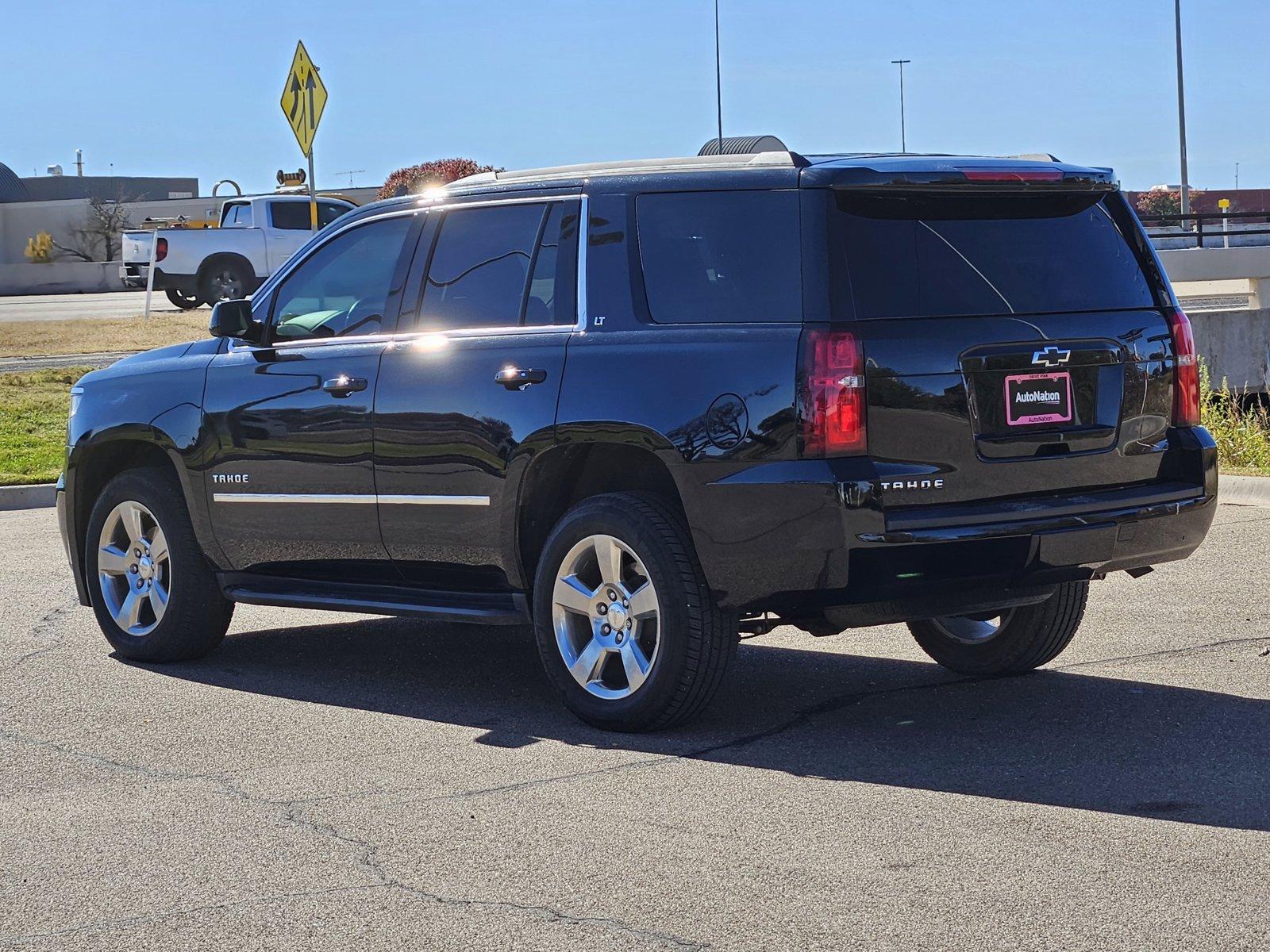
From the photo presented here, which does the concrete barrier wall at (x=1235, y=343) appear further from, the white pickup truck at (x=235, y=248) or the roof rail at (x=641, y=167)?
the roof rail at (x=641, y=167)

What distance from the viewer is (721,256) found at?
628cm

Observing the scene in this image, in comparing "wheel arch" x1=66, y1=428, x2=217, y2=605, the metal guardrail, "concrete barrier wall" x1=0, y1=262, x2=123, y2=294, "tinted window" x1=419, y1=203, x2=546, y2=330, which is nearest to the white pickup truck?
the metal guardrail

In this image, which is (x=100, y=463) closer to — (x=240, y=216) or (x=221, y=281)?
(x=221, y=281)

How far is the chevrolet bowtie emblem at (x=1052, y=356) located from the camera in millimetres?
6100

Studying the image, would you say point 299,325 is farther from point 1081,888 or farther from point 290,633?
point 1081,888

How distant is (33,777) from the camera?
238 inches

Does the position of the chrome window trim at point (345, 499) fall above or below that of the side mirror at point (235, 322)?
below

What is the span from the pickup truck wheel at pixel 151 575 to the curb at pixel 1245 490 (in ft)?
22.6

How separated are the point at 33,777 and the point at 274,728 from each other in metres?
0.95

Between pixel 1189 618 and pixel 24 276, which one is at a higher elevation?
pixel 24 276

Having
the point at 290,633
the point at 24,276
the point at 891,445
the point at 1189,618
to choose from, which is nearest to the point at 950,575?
→ the point at 891,445

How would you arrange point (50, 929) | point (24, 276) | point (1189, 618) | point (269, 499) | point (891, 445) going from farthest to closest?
point (24, 276), point (1189, 618), point (269, 499), point (891, 445), point (50, 929)

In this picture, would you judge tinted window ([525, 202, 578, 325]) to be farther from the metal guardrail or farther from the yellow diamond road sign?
A: the metal guardrail

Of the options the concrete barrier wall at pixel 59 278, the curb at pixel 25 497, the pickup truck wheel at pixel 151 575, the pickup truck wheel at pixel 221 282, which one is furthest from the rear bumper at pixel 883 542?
the concrete barrier wall at pixel 59 278
